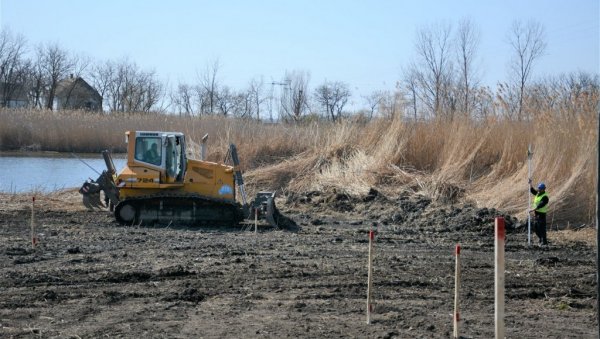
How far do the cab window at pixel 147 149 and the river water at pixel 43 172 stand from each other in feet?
27.5

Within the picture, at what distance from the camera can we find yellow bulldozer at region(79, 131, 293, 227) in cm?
1806

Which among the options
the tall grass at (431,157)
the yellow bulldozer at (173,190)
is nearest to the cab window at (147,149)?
the yellow bulldozer at (173,190)

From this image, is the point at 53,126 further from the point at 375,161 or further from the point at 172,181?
the point at 172,181

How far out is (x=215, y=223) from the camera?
1842 centimetres

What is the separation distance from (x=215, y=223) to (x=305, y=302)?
959 cm

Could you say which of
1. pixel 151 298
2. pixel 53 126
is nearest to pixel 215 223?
pixel 151 298

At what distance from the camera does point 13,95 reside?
64750 mm

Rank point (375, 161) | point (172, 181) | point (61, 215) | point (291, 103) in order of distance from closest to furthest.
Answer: point (172, 181)
point (61, 215)
point (375, 161)
point (291, 103)

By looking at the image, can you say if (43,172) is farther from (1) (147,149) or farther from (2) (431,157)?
(2) (431,157)

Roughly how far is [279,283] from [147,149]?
29.5 ft

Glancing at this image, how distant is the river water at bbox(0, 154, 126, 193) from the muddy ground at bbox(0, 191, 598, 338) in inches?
417

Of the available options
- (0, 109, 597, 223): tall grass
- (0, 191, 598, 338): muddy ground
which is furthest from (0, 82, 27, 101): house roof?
(0, 191, 598, 338): muddy ground

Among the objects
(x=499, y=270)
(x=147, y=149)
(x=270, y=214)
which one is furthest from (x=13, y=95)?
(x=499, y=270)

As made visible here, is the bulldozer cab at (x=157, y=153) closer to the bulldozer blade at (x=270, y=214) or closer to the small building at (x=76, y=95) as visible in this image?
the bulldozer blade at (x=270, y=214)
